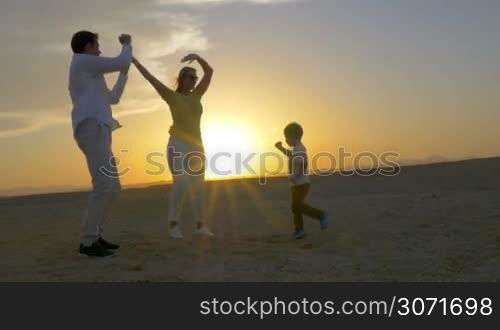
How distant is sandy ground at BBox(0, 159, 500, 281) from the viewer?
221 inches

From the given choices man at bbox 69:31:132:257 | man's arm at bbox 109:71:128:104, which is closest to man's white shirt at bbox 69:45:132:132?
man at bbox 69:31:132:257

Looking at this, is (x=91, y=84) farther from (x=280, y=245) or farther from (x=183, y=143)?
(x=280, y=245)

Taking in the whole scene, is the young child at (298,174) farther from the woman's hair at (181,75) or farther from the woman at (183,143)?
the woman's hair at (181,75)

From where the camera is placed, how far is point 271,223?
31.4 feet

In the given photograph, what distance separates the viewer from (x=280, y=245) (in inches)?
286

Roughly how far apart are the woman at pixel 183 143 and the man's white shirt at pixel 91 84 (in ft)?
3.75

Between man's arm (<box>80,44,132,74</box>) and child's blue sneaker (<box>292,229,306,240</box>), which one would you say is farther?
child's blue sneaker (<box>292,229,306,240</box>)

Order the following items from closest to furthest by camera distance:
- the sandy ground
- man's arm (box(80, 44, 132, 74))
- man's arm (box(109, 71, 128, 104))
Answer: the sandy ground, man's arm (box(80, 44, 132, 74)), man's arm (box(109, 71, 128, 104))

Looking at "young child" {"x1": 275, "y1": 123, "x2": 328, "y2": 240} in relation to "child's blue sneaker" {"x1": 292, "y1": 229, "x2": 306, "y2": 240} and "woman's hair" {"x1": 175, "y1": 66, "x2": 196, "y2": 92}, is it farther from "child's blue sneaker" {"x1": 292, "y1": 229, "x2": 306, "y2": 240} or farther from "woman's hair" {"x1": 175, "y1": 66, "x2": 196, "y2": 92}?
"woman's hair" {"x1": 175, "y1": 66, "x2": 196, "y2": 92}

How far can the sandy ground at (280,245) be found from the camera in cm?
561

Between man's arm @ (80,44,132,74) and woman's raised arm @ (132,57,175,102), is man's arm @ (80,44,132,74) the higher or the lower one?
the lower one

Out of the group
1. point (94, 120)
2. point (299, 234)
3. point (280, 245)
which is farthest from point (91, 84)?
point (299, 234)

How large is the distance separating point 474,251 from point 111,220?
21.5 ft

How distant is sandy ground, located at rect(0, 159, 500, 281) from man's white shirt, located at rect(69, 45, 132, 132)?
1.51 m
